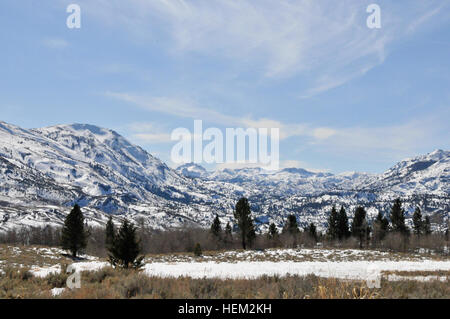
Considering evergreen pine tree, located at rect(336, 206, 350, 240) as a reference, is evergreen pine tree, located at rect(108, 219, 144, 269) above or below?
above

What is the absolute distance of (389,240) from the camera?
222 feet

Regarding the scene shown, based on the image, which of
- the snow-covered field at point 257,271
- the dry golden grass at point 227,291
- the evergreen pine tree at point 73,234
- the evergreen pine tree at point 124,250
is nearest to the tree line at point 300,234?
the evergreen pine tree at point 73,234

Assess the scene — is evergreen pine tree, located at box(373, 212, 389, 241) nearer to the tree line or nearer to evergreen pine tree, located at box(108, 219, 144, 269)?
the tree line

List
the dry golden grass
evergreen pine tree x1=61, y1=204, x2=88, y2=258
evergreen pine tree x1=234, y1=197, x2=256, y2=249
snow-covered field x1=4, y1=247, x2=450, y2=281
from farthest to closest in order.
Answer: evergreen pine tree x1=234, y1=197, x2=256, y2=249 → evergreen pine tree x1=61, y1=204, x2=88, y2=258 → snow-covered field x1=4, y1=247, x2=450, y2=281 → the dry golden grass

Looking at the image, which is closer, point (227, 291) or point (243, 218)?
point (227, 291)

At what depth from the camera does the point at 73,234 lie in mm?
44312

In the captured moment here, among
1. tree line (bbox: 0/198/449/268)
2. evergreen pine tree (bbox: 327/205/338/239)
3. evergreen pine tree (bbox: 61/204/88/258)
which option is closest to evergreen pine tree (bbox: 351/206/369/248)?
tree line (bbox: 0/198/449/268)

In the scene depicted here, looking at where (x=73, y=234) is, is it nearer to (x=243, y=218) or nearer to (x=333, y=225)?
(x=243, y=218)

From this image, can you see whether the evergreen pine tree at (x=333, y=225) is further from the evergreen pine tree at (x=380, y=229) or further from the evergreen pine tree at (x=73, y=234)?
the evergreen pine tree at (x=73, y=234)

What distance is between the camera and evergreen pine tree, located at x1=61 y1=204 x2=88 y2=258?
144ft

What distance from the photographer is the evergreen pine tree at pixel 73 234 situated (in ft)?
144

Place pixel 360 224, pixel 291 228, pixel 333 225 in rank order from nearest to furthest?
pixel 360 224 < pixel 333 225 < pixel 291 228

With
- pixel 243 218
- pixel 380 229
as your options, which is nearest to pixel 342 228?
pixel 380 229

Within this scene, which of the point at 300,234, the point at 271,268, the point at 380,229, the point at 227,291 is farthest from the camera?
the point at 300,234
